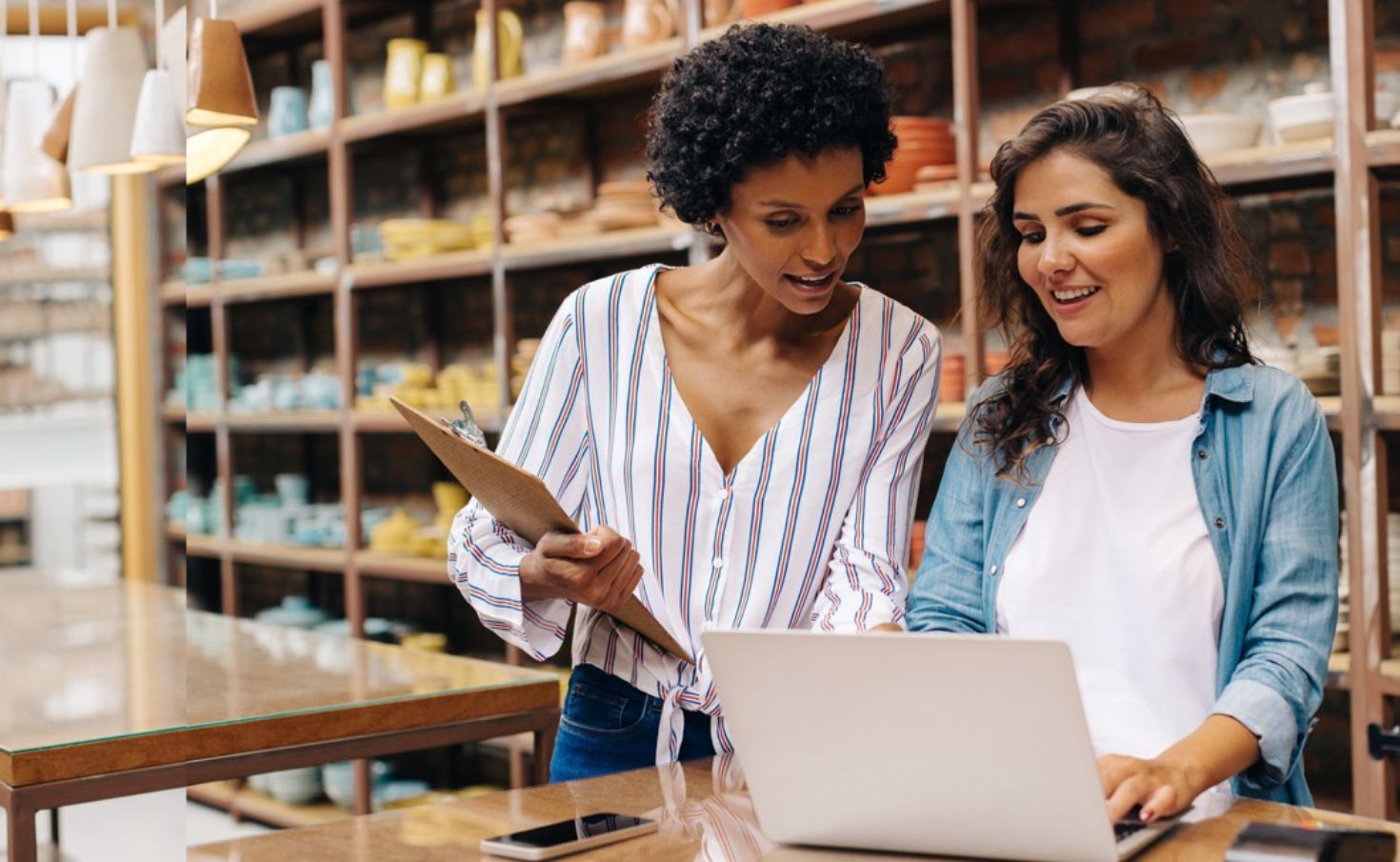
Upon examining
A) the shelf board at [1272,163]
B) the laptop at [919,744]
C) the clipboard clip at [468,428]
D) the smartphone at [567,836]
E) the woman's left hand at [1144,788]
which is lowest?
the smartphone at [567,836]

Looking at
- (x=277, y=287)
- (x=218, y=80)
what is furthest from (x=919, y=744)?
(x=277, y=287)

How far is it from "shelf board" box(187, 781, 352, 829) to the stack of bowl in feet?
8.70

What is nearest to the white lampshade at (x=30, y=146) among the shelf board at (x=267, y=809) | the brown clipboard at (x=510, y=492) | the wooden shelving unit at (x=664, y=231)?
the wooden shelving unit at (x=664, y=231)

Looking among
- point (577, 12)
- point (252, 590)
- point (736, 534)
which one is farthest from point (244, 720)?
point (252, 590)

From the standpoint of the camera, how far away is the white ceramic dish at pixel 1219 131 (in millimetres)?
2781

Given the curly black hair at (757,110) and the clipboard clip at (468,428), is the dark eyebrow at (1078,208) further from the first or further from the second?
the clipboard clip at (468,428)

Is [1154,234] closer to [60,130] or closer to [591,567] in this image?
[591,567]

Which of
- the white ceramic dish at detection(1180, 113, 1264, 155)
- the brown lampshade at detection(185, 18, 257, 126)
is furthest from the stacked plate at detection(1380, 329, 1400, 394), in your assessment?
the brown lampshade at detection(185, 18, 257, 126)

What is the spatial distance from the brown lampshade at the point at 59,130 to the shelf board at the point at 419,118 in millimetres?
1121

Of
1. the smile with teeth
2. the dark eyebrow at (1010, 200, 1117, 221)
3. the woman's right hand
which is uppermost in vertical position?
the dark eyebrow at (1010, 200, 1117, 221)

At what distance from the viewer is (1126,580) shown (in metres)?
1.63

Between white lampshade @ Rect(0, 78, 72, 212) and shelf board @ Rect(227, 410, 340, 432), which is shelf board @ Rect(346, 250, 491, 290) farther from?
white lampshade @ Rect(0, 78, 72, 212)

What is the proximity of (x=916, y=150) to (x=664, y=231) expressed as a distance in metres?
0.74

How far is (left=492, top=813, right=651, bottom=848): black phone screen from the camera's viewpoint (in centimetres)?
130
